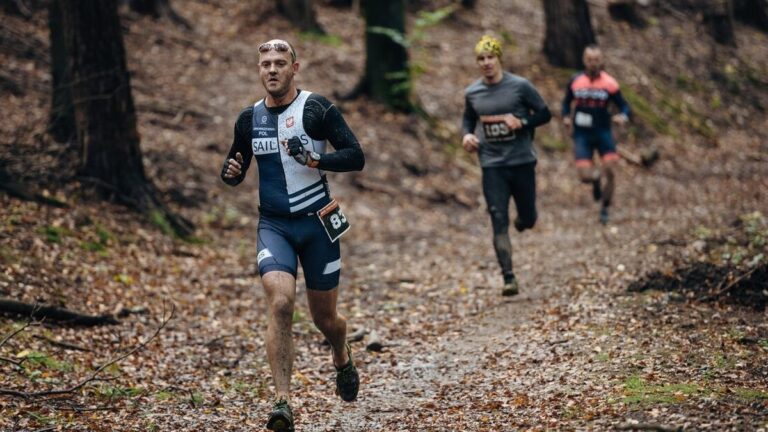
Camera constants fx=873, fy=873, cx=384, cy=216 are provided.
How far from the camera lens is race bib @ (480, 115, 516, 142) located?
29.3ft

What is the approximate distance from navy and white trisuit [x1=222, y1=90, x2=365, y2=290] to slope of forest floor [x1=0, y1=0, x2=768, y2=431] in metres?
1.29

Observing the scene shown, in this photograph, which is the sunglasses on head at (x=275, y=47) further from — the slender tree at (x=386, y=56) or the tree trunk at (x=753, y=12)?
the tree trunk at (x=753, y=12)

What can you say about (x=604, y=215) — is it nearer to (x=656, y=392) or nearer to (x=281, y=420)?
(x=656, y=392)

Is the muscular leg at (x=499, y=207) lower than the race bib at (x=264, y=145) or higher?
lower

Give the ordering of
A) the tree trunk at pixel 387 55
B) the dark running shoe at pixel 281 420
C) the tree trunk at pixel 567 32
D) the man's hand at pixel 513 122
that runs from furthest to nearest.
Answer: the tree trunk at pixel 567 32 → the tree trunk at pixel 387 55 → the man's hand at pixel 513 122 → the dark running shoe at pixel 281 420

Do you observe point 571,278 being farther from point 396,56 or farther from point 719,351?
point 396,56

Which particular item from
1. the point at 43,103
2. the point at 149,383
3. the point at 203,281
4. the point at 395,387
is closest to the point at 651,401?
the point at 395,387

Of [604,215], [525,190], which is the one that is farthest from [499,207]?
[604,215]

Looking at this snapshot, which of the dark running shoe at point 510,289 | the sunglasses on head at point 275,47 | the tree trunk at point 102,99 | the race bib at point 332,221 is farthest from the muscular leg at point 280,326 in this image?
the tree trunk at point 102,99

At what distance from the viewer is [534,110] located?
899cm

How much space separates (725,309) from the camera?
25.3 ft

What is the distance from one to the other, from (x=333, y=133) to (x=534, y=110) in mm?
3597

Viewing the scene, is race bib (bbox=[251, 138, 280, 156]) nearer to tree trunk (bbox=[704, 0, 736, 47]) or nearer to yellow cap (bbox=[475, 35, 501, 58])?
yellow cap (bbox=[475, 35, 501, 58])

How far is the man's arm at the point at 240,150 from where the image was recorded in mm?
6008
